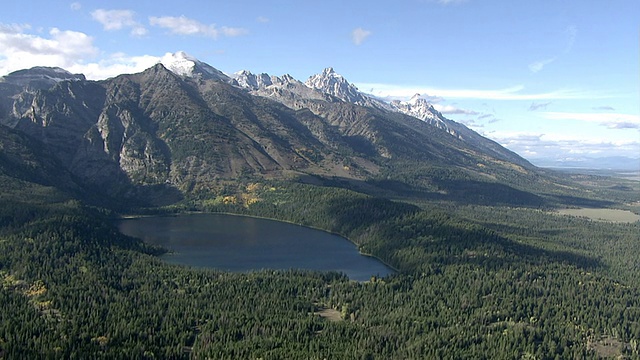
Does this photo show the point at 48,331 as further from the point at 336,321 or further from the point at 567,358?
the point at 567,358

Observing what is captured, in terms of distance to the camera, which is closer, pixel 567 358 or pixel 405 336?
pixel 567 358

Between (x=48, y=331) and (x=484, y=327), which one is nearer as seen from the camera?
(x=48, y=331)

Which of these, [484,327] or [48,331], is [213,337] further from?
[484,327]

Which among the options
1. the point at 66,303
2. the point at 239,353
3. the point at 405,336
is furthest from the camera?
the point at 66,303

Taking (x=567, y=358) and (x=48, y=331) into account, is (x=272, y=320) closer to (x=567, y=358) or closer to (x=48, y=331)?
(x=48, y=331)

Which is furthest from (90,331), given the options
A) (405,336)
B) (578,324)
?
(578,324)

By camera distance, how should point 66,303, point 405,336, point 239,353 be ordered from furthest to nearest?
point 66,303 < point 405,336 < point 239,353

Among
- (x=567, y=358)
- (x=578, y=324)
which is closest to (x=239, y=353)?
(x=567, y=358)
